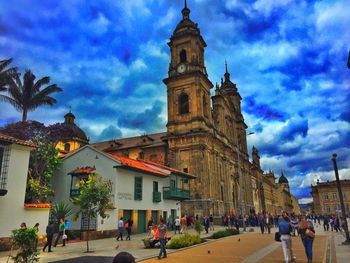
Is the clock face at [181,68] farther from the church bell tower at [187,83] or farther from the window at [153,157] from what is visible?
the window at [153,157]

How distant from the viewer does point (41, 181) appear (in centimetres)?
2811

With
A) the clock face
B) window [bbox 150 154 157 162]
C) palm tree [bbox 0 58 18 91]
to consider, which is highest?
the clock face

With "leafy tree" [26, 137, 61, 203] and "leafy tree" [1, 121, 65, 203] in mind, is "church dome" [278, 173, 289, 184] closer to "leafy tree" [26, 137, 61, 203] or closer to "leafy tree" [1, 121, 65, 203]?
"leafy tree" [1, 121, 65, 203]

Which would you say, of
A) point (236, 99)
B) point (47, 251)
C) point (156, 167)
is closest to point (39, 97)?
point (156, 167)

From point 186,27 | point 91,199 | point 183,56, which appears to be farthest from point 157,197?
point 186,27

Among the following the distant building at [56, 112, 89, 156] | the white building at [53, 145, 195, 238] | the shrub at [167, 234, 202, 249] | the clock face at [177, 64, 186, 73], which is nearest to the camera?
the shrub at [167, 234, 202, 249]

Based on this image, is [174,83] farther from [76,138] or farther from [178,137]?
[76,138]

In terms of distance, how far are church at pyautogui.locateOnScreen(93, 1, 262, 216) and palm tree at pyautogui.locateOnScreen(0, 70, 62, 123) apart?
65.7 feet

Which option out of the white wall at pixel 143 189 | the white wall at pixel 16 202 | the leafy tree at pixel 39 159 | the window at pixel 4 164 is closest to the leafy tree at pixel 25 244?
the window at pixel 4 164

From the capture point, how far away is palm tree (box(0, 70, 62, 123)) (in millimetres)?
31828

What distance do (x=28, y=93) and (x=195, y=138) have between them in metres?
23.0

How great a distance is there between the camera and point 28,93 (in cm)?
3281

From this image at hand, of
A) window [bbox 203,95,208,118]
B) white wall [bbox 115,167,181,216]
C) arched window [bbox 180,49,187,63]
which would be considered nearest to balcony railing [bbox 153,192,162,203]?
white wall [bbox 115,167,181,216]

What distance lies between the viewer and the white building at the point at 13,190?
1678cm
